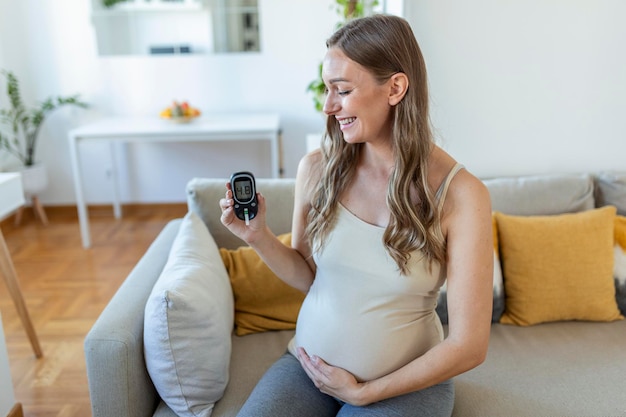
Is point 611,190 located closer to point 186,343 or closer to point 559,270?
point 559,270

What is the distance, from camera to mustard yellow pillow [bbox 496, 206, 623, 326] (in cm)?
157

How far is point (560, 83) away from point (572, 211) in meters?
0.43

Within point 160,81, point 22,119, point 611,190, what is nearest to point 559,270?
point 611,190

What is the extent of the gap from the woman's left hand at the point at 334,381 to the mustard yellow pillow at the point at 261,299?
417mm

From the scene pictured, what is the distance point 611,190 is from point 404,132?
1046 mm

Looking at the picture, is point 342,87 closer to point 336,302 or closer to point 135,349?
point 336,302

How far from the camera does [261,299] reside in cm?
156

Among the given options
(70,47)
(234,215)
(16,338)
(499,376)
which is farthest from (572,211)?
(70,47)

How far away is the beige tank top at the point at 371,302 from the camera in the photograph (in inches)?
43.0

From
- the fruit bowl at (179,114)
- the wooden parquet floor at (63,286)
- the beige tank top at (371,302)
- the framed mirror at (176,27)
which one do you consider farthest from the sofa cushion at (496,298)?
the framed mirror at (176,27)

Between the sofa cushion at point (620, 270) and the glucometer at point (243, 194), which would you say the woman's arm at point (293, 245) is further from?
the sofa cushion at point (620, 270)

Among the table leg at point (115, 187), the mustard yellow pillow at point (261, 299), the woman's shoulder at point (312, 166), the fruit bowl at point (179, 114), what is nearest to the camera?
the woman's shoulder at point (312, 166)

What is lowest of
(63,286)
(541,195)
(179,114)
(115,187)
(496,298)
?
(63,286)

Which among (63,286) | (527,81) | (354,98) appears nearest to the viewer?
(354,98)
